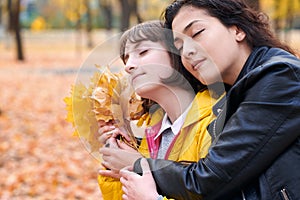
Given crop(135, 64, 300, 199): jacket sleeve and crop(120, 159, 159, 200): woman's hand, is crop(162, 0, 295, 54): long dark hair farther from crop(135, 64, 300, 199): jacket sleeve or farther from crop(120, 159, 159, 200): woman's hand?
crop(120, 159, 159, 200): woman's hand

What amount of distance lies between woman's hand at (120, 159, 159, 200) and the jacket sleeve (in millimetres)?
147

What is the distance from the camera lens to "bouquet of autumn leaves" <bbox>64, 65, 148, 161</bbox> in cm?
184

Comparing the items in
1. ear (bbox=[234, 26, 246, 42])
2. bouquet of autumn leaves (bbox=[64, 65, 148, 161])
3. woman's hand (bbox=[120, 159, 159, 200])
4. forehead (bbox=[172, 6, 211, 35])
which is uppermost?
forehead (bbox=[172, 6, 211, 35])

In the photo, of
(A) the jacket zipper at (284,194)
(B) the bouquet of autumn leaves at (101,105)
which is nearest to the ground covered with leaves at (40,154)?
(B) the bouquet of autumn leaves at (101,105)

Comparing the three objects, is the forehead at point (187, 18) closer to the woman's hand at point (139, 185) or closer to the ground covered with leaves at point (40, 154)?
the woman's hand at point (139, 185)

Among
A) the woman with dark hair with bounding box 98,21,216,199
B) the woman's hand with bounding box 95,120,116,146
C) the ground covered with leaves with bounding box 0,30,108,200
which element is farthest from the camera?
the ground covered with leaves with bounding box 0,30,108,200

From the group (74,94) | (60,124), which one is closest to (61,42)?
(60,124)

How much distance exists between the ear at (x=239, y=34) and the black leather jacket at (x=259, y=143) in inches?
6.2

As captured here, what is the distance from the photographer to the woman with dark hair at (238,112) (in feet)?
4.53

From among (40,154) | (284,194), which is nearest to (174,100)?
(284,194)

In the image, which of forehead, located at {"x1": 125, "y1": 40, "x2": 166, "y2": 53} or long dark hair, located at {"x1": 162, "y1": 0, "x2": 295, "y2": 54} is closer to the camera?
long dark hair, located at {"x1": 162, "y1": 0, "x2": 295, "y2": 54}

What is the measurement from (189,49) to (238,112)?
0.29 meters

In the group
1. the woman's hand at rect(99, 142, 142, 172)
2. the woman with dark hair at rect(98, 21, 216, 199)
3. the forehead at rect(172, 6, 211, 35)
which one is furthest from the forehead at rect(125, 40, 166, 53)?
the woman's hand at rect(99, 142, 142, 172)

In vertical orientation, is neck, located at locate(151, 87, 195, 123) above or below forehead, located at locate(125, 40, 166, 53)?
below
